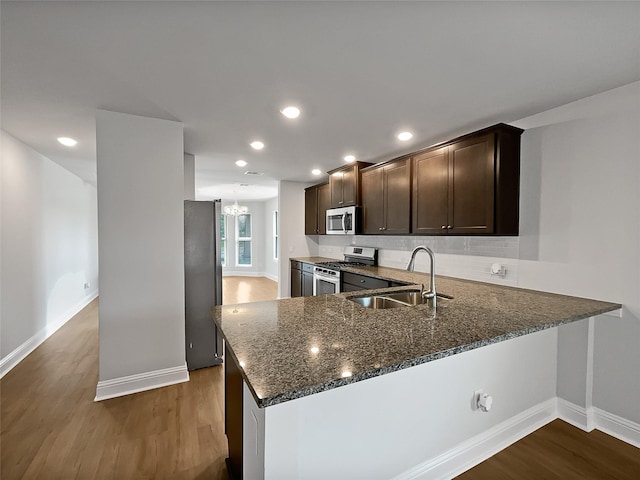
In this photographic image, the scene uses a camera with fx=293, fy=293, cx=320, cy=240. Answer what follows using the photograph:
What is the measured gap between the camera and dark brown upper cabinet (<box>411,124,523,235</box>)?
244cm

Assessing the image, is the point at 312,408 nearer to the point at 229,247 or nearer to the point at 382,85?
the point at 382,85

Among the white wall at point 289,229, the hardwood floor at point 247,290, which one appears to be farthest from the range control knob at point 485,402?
the hardwood floor at point 247,290

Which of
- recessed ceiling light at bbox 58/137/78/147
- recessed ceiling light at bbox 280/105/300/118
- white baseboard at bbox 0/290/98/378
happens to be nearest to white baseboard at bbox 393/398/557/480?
recessed ceiling light at bbox 280/105/300/118

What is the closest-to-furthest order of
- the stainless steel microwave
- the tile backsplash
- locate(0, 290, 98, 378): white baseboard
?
the tile backsplash, locate(0, 290, 98, 378): white baseboard, the stainless steel microwave

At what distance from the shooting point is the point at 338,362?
103cm

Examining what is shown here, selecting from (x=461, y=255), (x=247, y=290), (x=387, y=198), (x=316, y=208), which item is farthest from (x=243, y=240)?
(x=461, y=255)

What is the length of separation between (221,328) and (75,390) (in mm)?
2183

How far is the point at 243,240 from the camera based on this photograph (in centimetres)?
959

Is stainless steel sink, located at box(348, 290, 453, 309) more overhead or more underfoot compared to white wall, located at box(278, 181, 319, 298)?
more underfoot

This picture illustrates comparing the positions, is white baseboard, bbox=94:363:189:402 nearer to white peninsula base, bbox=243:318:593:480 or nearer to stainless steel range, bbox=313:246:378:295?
white peninsula base, bbox=243:318:593:480

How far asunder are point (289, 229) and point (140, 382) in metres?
3.69

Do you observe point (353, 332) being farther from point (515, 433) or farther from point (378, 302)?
point (515, 433)

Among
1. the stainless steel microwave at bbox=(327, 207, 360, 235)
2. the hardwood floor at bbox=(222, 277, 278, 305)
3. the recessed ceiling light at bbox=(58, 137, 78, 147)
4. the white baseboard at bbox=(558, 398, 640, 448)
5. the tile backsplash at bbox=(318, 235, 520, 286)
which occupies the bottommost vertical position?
the hardwood floor at bbox=(222, 277, 278, 305)

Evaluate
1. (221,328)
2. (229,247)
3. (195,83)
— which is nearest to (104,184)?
(195,83)
